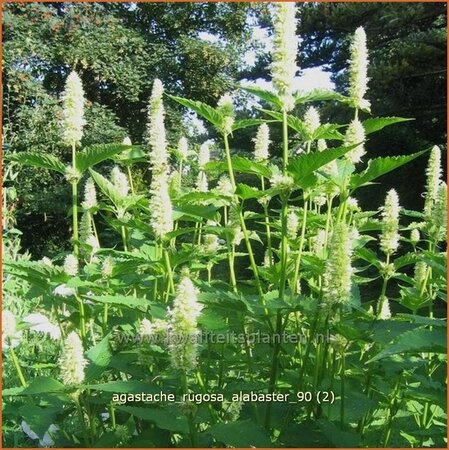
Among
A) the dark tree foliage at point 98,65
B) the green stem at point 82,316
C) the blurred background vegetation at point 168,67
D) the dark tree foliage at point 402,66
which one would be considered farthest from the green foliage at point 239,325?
the dark tree foliage at point 98,65

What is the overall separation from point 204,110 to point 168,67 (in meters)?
12.8

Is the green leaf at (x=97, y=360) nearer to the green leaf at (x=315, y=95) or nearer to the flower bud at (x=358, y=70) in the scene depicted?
the green leaf at (x=315, y=95)

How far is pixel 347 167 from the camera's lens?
2.09 meters

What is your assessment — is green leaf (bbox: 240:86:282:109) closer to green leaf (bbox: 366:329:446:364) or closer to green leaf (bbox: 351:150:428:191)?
green leaf (bbox: 351:150:428:191)

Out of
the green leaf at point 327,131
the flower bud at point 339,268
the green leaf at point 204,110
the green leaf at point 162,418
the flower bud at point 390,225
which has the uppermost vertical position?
the green leaf at point 204,110

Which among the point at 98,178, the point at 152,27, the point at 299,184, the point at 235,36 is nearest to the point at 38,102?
the point at 152,27

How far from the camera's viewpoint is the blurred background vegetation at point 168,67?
9258 mm

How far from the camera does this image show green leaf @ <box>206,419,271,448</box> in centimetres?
169

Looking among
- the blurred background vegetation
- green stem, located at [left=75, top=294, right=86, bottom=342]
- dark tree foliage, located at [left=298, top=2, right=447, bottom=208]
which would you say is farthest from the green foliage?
dark tree foliage, located at [left=298, top=2, right=447, bottom=208]

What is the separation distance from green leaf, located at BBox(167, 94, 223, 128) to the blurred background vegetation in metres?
4.32

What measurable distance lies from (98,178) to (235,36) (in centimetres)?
1391

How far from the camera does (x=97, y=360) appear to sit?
1876 mm

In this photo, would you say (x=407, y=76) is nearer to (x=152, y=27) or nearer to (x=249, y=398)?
(x=249, y=398)

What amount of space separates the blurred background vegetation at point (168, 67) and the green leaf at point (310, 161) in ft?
15.5
